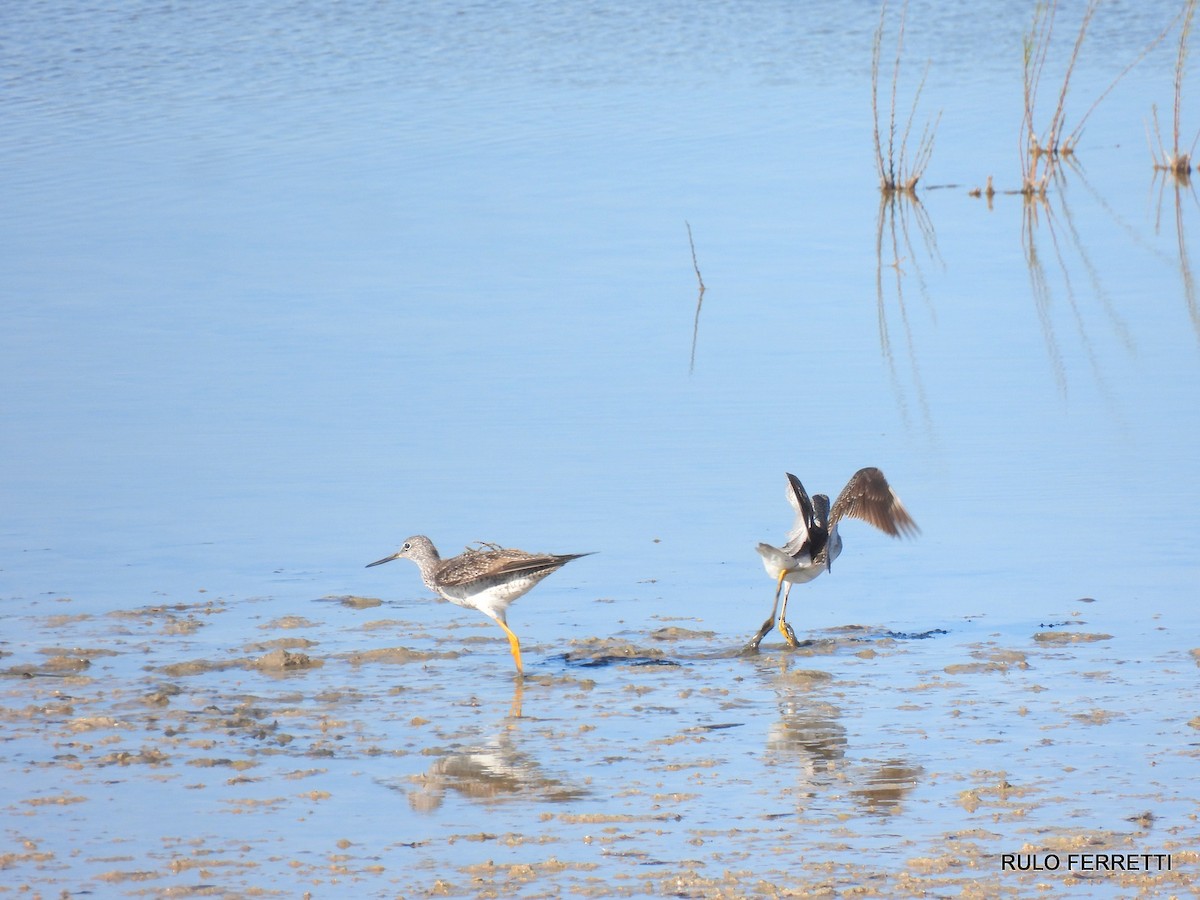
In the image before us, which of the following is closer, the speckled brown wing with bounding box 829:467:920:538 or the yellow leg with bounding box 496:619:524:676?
the yellow leg with bounding box 496:619:524:676

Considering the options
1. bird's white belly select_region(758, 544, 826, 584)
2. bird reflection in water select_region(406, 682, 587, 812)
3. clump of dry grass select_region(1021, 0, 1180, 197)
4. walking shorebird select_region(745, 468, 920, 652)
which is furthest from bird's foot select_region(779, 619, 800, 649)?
clump of dry grass select_region(1021, 0, 1180, 197)

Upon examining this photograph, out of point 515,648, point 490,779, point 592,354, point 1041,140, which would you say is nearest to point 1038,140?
point 1041,140

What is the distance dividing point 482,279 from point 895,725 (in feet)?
33.4

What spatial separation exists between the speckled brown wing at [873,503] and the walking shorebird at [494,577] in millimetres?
1718

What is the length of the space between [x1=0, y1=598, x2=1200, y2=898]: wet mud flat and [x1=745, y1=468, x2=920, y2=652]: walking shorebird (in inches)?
16.3

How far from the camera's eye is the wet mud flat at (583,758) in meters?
5.74

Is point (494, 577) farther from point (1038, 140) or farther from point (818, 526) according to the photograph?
point (1038, 140)

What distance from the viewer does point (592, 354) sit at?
1427cm

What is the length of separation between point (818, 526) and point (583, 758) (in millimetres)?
2274

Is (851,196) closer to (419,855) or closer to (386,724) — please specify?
(386,724)

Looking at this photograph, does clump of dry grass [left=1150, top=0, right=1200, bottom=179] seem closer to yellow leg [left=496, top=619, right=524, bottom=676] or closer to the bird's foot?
the bird's foot

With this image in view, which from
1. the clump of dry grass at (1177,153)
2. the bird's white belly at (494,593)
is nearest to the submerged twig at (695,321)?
the bird's white belly at (494,593)

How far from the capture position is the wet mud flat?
226 inches

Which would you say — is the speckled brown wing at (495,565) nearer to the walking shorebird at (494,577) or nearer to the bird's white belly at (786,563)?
the walking shorebird at (494,577)
